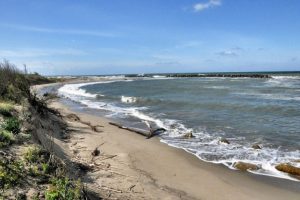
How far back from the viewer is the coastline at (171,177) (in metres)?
8.25

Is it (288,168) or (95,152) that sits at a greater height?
(95,152)

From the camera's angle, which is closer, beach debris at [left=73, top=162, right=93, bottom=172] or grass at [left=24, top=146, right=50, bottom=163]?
grass at [left=24, top=146, right=50, bottom=163]

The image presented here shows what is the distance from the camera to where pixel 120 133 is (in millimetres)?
15617

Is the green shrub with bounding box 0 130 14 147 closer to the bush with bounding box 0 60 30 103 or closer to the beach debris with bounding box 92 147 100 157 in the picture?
the beach debris with bounding box 92 147 100 157

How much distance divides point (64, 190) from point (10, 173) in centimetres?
125

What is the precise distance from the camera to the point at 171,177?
31.5 ft

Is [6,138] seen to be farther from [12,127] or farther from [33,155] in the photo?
[33,155]

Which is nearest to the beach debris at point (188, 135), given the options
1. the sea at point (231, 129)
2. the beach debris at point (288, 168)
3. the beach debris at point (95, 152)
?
the sea at point (231, 129)

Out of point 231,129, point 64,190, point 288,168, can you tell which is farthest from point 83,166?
point 231,129

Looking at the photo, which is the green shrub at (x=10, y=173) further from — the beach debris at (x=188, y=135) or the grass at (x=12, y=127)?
the beach debris at (x=188, y=135)

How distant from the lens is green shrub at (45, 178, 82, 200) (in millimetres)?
5945

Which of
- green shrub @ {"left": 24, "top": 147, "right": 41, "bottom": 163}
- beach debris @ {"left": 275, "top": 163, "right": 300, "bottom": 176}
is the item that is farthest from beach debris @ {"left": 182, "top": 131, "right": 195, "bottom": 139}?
green shrub @ {"left": 24, "top": 147, "right": 41, "bottom": 163}

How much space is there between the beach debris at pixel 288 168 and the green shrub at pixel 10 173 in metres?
7.29

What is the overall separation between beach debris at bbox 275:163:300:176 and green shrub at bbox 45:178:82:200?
6.49m
